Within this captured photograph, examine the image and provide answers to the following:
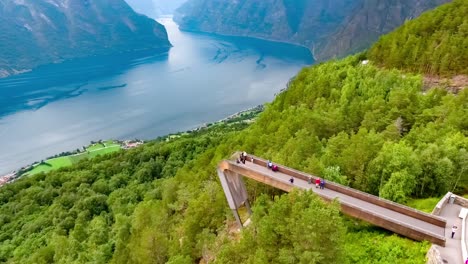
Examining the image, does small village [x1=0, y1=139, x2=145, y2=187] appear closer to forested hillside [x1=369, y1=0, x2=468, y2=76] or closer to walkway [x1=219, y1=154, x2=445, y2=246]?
forested hillside [x1=369, y1=0, x2=468, y2=76]

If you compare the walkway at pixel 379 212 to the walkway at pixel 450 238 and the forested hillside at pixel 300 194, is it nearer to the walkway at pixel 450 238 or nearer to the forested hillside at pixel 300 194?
the walkway at pixel 450 238

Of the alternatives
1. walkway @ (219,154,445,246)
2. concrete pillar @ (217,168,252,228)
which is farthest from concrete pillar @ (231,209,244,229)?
walkway @ (219,154,445,246)

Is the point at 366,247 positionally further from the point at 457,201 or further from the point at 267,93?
the point at 267,93

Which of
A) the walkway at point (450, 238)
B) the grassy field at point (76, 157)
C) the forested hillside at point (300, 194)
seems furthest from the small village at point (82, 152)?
the walkway at point (450, 238)

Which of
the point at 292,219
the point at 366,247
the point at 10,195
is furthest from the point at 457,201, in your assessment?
the point at 10,195

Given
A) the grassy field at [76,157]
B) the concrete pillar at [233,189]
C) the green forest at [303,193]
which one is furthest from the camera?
the grassy field at [76,157]

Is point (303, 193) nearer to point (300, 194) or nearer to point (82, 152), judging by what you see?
point (300, 194)
